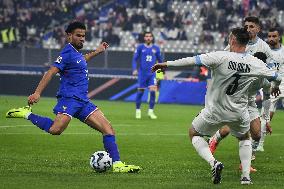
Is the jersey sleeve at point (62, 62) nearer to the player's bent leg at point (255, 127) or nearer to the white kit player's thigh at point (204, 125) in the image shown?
the white kit player's thigh at point (204, 125)

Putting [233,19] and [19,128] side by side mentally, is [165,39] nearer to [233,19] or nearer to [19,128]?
[233,19]

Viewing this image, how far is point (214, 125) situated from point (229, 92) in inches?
19.9

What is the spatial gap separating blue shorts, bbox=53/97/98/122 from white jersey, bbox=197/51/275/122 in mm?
2017

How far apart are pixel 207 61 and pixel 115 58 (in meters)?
26.1

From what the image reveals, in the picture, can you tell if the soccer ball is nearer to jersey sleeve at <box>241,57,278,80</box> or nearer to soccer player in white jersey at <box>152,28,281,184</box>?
soccer player in white jersey at <box>152,28,281,184</box>

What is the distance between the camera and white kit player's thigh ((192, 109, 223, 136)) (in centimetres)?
1086

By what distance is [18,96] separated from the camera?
3638 centimetres

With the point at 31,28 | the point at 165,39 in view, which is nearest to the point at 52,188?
the point at 165,39

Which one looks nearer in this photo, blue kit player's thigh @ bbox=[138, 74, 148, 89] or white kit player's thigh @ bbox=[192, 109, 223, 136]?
white kit player's thigh @ bbox=[192, 109, 223, 136]

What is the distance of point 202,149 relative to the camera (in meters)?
10.8

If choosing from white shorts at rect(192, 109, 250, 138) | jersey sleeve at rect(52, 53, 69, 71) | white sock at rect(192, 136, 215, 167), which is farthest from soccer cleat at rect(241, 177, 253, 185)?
jersey sleeve at rect(52, 53, 69, 71)

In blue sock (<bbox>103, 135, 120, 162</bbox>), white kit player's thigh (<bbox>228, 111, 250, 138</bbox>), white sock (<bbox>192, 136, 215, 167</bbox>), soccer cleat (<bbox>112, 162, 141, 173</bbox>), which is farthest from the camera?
blue sock (<bbox>103, 135, 120, 162</bbox>)

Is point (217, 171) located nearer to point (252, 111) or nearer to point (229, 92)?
point (229, 92)

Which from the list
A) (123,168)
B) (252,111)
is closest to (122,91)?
(252,111)
